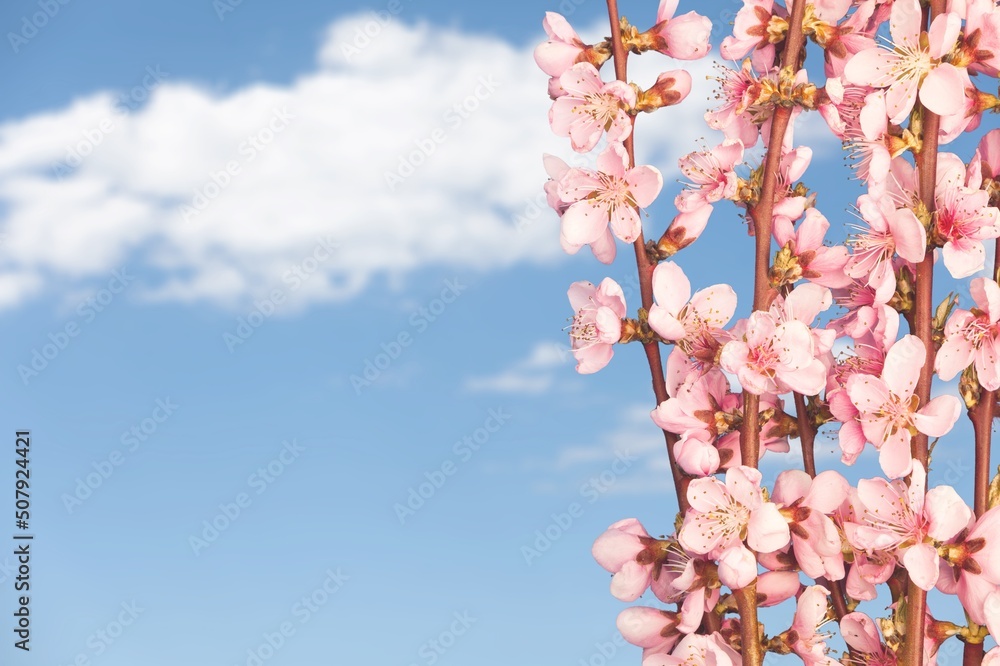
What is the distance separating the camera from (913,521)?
1.55 metres

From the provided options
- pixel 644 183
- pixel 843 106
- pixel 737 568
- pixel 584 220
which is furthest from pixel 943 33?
pixel 737 568

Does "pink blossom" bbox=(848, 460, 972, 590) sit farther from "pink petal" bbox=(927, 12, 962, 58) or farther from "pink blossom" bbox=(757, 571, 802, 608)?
"pink petal" bbox=(927, 12, 962, 58)

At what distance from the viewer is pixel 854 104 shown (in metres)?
1.79

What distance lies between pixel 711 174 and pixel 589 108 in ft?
0.76

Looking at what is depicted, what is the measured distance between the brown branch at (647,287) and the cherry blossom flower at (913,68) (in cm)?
37

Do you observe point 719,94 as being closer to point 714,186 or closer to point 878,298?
point 714,186

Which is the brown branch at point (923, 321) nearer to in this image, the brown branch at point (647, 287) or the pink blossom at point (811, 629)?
the pink blossom at point (811, 629)

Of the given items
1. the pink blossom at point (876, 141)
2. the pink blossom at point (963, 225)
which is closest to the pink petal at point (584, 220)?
the pink blossom at point (876, 141)

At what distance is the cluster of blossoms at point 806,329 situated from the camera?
1.57 meters

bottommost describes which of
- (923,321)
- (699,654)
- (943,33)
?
(699,654)

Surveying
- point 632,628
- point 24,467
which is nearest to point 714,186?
point 632,628

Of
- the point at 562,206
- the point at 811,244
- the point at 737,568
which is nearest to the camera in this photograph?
the point at 737,568

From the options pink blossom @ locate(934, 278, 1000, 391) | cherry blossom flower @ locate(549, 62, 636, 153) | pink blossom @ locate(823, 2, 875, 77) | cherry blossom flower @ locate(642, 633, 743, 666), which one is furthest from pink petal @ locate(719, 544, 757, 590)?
pink blossom @ locate(823, 2, 875, 77)

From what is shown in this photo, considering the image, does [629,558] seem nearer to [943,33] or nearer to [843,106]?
[843,106]
